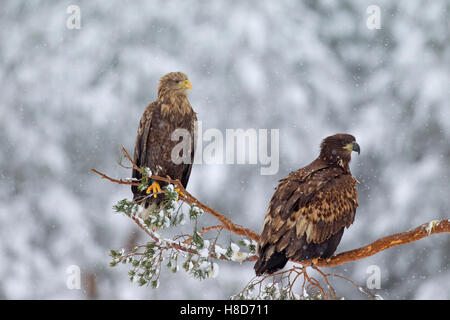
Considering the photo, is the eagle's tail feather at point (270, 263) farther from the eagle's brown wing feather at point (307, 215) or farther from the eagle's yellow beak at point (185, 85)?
the eagle's yellow beak at point (185, 85)

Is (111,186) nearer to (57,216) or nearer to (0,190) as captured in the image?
(57,216)

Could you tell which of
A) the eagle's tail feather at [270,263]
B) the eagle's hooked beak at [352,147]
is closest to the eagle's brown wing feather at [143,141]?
the eagle's tail feather at [270,263]

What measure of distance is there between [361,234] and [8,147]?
6185mm

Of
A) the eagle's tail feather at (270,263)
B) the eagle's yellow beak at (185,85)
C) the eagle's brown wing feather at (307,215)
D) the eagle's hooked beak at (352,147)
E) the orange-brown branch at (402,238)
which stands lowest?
the eagle's tail feather at (270,263)

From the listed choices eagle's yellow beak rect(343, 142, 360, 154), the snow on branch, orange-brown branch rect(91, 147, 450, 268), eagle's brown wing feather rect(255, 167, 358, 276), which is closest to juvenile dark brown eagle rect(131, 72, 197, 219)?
orange-brown branch rect(91, 147, 450, 268)

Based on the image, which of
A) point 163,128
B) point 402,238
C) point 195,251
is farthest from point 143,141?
point 402,238

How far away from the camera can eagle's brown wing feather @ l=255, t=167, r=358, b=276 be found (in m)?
3.45

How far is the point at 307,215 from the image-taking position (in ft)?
11.5

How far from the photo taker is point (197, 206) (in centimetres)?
345

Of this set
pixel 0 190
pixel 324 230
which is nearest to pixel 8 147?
pixel 0 190

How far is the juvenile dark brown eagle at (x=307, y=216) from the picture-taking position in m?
3.44

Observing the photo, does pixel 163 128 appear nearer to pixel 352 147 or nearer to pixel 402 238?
pixel 352 147

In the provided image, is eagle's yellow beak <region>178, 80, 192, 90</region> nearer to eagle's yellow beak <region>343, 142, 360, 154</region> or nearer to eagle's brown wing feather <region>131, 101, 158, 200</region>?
eagle's brown wing feather <region>131, 101, 158, 200</region>

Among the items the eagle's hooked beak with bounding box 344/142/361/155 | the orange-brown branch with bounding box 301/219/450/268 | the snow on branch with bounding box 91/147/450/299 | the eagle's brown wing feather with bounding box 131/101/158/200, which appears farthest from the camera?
the eagle's brown wing feather with bounding box 131/101/158/200
